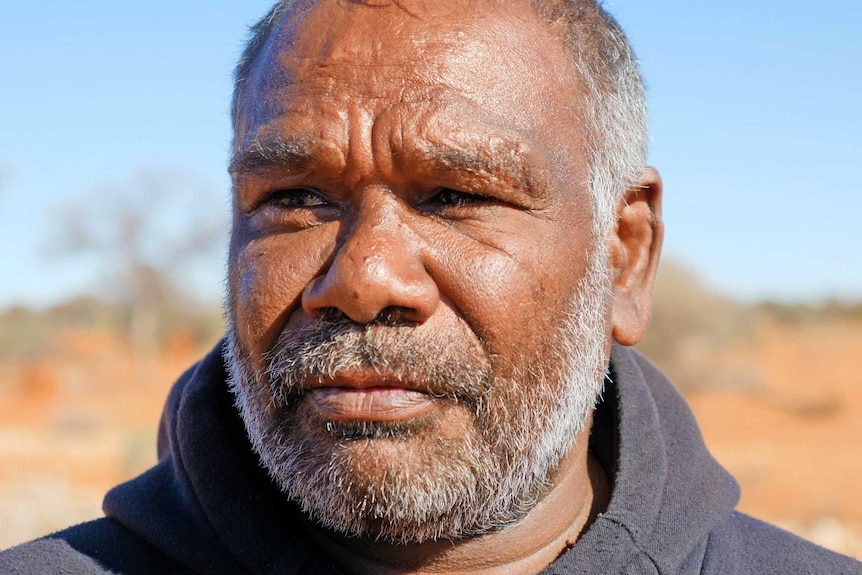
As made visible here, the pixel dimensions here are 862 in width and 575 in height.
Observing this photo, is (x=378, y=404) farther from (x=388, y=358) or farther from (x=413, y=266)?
(x=413, y=266)

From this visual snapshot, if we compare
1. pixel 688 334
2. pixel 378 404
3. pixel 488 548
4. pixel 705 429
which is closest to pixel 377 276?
pixel 378 404

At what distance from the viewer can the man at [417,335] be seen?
2.19 meters

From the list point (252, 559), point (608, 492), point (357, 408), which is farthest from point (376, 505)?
point (608, 492)

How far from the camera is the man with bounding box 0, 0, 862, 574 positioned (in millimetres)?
2186

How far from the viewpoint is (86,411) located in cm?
1998

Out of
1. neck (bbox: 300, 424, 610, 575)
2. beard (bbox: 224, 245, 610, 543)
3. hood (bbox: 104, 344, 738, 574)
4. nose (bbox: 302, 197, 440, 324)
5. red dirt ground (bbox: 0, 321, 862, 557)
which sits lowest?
red dirt ground (bbox: 0, 321, 862, 557)

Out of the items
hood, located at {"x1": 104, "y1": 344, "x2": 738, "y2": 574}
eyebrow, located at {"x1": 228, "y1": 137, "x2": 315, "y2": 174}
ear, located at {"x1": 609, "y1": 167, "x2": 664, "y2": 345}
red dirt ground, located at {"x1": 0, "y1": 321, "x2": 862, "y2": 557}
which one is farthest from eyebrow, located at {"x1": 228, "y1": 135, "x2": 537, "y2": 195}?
red dirt ground, located at {"x1": 0, "y1": 321, "x2": 862, "y2": 557}

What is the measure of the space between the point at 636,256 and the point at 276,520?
4.81 ft

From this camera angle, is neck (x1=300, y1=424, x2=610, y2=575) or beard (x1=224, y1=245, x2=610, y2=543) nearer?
beard (x1=224, y1=245, x2=610, y2=543)

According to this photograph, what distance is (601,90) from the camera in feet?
9.04

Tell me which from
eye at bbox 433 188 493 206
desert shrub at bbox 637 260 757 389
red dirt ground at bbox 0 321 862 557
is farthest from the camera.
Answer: desert shrub at bbox 637 260 757 389

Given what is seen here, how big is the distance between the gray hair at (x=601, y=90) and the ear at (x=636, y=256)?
7 cm

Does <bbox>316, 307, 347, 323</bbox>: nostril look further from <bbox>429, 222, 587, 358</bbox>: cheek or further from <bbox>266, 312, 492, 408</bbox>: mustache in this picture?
<bbox>429, 222, 587, 358</bbox>: cheek

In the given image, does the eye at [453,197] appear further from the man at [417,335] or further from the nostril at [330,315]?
the nostril at [330,315]
